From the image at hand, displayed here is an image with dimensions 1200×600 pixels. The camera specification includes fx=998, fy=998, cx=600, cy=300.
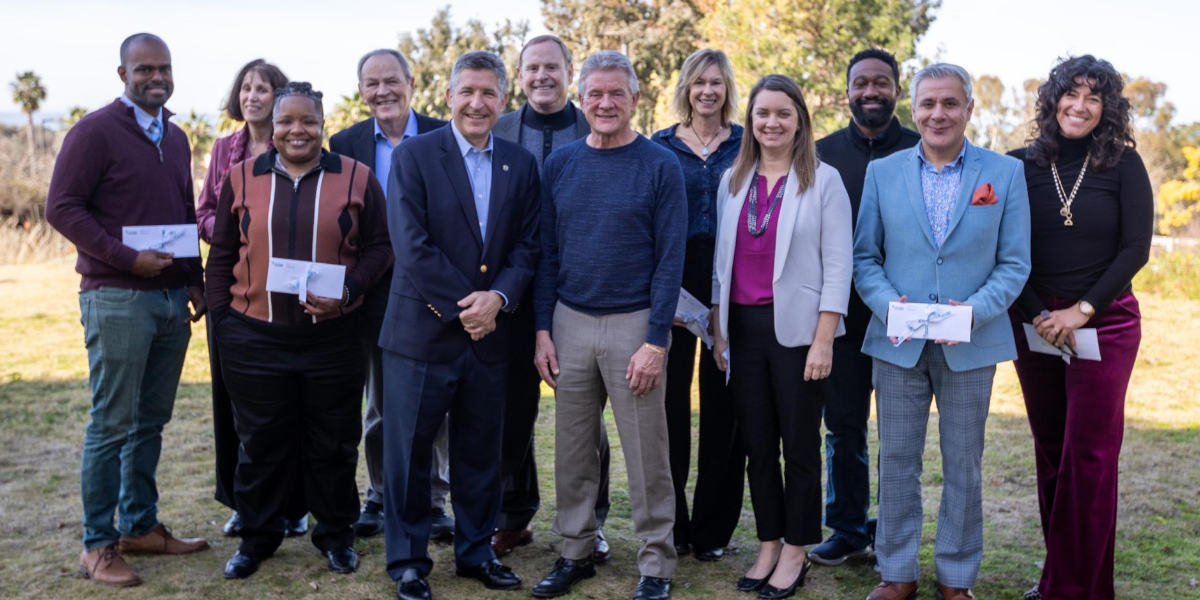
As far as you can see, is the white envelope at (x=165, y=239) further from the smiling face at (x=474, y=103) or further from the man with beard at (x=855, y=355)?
the man with beard at (x=855, y=355)

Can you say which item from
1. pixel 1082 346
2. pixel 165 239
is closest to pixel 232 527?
pixel 165 239

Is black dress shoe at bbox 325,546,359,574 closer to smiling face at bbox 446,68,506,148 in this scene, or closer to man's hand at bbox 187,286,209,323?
man's hand at bbox 187,286,209,323

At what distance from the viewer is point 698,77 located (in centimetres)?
440

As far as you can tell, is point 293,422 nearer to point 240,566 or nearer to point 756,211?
point 240,566

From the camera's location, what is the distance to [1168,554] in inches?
195

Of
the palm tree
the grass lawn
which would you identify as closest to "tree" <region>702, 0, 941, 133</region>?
the grass lawn

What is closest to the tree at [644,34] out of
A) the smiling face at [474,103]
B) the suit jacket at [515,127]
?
the suit jacket at [515,127]

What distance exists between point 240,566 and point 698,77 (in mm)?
2976

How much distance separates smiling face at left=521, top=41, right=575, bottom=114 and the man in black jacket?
0.46 metres

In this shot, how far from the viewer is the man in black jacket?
4.82 m

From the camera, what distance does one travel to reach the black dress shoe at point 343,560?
4.51m

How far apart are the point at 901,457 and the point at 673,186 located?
4.76 feet

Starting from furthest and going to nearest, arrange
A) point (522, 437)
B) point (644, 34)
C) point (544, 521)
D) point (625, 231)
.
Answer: point (644, 34)
point (544, 521)
point (522, 437)
point (625, 231)

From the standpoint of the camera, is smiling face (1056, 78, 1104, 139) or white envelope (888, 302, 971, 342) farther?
smiling face (1056, 78, 1104, 139)
